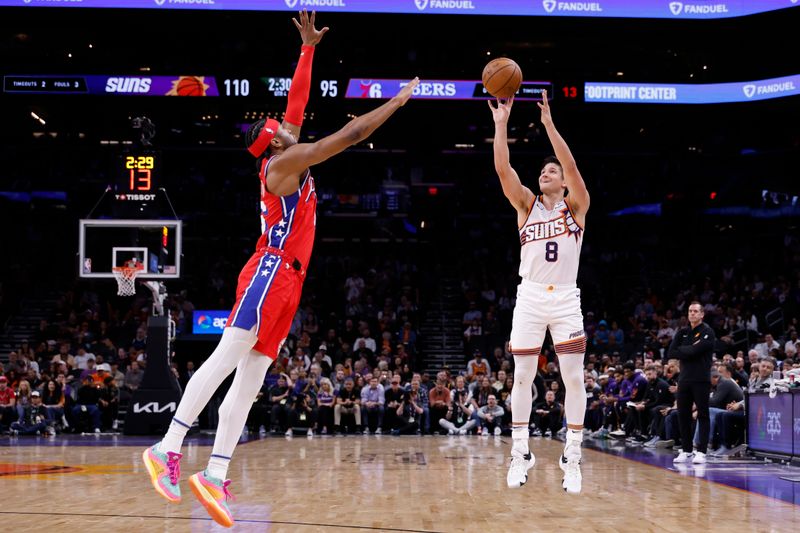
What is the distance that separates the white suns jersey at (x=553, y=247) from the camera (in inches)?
269

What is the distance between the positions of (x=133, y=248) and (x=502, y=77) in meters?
11.2

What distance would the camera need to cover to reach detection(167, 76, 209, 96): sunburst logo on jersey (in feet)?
74.8

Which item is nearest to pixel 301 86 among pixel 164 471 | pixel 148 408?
pixel 164 471

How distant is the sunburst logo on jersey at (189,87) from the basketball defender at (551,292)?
56.2 ft

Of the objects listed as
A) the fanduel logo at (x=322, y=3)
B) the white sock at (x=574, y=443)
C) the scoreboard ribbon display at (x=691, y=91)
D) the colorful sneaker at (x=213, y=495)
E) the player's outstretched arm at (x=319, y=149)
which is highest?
the fanduel logo at (x=322, y=3)

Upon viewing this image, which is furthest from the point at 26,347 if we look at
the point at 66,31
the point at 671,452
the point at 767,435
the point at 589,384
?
the point at 767,435

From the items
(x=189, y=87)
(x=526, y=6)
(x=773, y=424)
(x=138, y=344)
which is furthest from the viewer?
(x=189, y=87)

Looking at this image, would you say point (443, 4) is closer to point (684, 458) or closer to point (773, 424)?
point (773, 424)

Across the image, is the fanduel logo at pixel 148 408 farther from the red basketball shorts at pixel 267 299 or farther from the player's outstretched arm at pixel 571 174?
the red basketball shorts at pixel 267 299

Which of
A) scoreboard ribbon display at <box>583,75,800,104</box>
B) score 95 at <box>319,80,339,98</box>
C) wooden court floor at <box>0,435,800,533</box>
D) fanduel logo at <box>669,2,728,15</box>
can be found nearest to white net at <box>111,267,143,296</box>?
wooden court floor at <box>0,435,800,533</box>

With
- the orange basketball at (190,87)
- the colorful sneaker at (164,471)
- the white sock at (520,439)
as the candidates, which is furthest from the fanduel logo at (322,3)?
the colorful sneaker at (164,471)

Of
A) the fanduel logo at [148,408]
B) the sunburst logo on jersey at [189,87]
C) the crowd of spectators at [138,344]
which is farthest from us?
the sunburst logo on jersey at [189,87]

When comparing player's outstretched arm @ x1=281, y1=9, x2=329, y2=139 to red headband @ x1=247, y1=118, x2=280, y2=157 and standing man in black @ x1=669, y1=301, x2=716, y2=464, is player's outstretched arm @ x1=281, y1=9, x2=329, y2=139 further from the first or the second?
standing man in black @ x1=669, y1=301, x2=716, y2=464

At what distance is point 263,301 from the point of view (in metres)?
5.39
